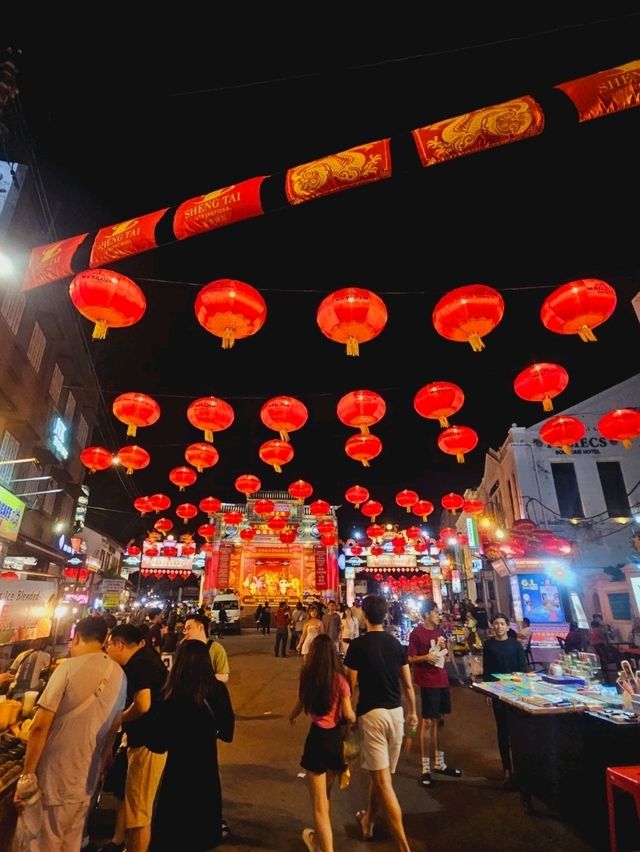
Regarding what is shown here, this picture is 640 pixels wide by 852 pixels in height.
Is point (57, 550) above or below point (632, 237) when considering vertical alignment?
below

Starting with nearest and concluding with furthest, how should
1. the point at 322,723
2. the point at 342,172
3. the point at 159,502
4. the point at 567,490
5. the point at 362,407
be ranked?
the point at 322,723, the point at 342,172, the point at 362,407, the point at 159,502, the point at 567,490

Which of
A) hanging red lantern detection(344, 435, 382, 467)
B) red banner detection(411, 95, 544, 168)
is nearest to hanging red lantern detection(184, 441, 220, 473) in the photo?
hanging red lantern detection(344, 435, 382, 467)

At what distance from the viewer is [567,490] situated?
20703 mm

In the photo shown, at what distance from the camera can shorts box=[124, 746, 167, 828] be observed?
12.3ft

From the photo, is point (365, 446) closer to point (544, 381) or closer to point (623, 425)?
point (544, 381)

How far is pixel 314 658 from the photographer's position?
423 centimetres

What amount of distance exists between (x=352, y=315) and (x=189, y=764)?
4.80 metres

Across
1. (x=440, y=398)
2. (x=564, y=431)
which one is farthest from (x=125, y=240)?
(x=564, y=431)

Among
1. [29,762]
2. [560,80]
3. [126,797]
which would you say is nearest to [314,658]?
[126,797]

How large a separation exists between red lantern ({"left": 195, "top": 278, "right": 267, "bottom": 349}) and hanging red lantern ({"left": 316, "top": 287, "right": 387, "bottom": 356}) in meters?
0.90

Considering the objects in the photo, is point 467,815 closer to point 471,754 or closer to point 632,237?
point 471,754

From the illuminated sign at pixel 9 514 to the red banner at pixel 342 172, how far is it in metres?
10.8

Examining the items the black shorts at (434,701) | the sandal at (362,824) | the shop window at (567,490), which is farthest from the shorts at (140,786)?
the shop window at (567,490)

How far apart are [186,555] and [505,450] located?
1296 inches
